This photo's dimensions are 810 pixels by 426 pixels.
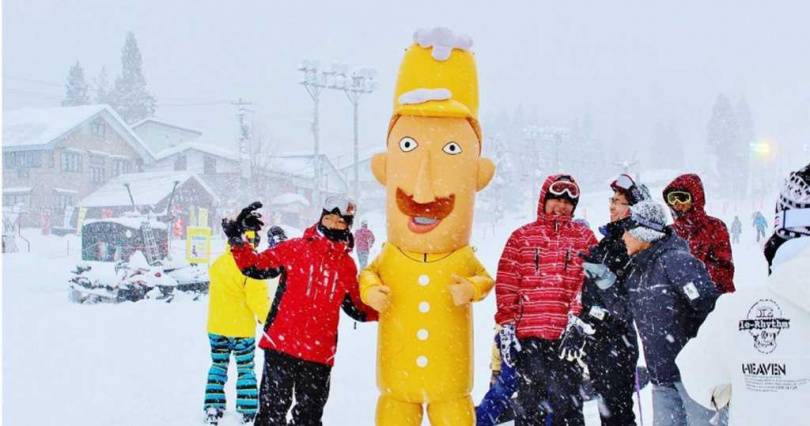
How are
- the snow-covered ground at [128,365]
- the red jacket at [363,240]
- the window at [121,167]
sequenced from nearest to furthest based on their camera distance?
the snow-covered ground at [128,365] < the red jacket at [363,240] < the window at [121,167]

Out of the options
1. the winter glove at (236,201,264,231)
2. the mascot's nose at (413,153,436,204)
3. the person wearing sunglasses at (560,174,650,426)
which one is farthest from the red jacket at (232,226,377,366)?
the person wearing sunglasses at (560,174,650,426)

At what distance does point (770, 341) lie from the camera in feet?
7.83

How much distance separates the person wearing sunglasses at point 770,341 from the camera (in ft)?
7.68

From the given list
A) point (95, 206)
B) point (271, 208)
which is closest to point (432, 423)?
point (95, 206)

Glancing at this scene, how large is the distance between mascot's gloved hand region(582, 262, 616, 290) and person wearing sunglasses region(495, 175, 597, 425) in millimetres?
266

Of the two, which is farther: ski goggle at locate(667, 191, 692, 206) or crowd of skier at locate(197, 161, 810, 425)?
ski goggle at locate(667, 191, 692, 206)

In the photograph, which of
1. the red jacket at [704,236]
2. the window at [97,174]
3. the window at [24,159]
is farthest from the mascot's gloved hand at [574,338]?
the window at [97,174]

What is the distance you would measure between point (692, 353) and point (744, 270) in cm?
1919

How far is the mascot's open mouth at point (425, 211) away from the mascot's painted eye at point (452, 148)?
295 millimetres

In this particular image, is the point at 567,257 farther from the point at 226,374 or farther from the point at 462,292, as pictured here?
the point at 226,374

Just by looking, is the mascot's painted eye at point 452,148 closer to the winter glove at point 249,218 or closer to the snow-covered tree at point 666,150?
the winter glove at point 249,218

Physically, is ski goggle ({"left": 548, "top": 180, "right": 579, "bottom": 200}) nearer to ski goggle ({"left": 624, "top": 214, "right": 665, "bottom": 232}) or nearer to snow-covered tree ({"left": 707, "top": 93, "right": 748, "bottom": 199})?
ski goggle ({"left": 624, "top": 214, "right": 665, "bottom": 232})

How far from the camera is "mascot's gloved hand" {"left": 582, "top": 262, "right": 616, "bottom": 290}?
423 cm

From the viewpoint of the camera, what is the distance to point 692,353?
2.61 metres
